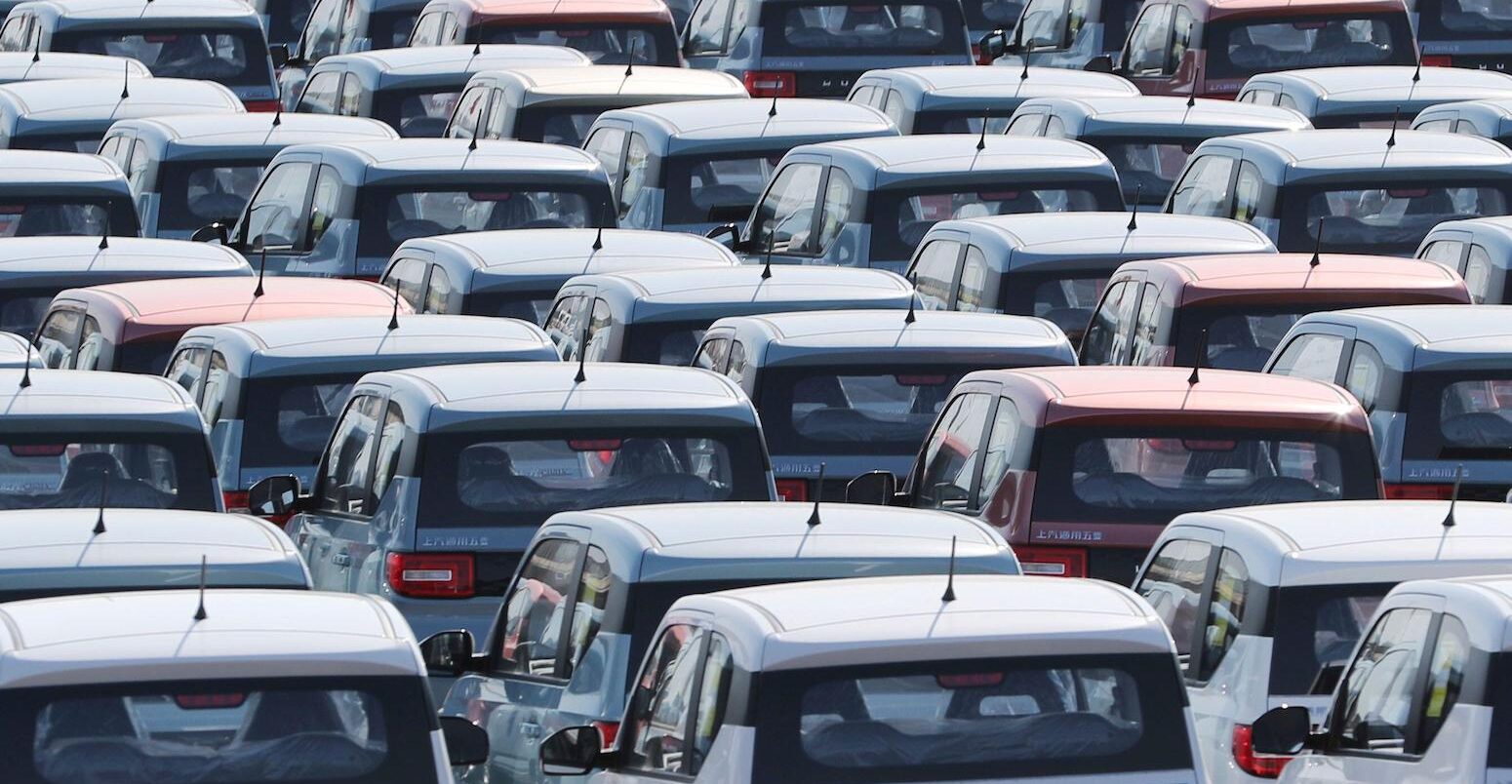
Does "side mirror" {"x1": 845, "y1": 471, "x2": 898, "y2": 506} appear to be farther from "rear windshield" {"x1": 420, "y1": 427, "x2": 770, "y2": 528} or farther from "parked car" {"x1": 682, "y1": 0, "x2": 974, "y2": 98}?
"parked car" {"x1": 682, "y1": 0, "x2": 974, "y2": 98}

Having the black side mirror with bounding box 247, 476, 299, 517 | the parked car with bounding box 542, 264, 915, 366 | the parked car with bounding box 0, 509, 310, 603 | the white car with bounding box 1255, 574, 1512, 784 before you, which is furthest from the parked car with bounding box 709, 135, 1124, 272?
the white car with bounding box 1255, 574, 1512, 784

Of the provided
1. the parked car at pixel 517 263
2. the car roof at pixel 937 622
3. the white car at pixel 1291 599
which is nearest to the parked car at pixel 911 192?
the parked car at pixel 517 263

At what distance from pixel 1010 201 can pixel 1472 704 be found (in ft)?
36.1

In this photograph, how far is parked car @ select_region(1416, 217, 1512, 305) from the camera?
55.7 ft

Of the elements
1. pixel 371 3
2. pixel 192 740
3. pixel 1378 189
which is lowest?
pixel 371 3

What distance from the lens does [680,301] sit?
15.6 meters

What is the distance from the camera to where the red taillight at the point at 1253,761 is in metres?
9.84

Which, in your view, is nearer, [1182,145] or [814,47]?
[1182,145]

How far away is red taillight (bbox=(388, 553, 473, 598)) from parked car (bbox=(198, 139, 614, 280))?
7.46 meters

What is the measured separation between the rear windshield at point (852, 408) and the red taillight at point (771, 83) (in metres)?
13.0

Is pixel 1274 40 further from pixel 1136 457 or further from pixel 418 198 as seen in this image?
pixel 1136 457

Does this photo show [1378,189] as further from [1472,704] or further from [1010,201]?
[1472,704]

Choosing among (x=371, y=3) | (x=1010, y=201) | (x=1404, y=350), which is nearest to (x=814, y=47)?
(x=371, y=3)

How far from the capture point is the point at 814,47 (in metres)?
26.9
